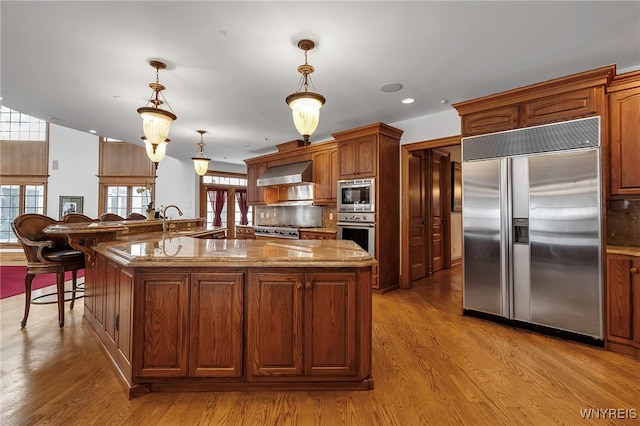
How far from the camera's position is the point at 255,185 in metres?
6.79

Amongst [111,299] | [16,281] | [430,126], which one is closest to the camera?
[111,299]

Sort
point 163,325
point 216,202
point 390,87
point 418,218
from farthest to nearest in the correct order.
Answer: point 216,202, point 418,218, point 390,87, point 163,325

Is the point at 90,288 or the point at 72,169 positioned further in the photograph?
the point at 72,169

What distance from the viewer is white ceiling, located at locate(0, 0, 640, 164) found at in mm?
2098

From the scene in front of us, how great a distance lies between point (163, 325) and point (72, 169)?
8826 mm

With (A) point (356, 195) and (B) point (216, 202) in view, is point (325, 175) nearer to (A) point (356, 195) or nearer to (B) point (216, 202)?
(A) point (356, 195)

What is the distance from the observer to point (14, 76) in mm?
3133

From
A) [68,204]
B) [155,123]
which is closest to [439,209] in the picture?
[155,123]

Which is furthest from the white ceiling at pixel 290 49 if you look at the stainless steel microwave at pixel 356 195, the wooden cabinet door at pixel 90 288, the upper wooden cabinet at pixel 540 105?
the wooden cabinet door at pixel 90 288

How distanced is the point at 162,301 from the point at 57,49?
254cm

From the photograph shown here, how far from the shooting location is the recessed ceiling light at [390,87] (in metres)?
3.31

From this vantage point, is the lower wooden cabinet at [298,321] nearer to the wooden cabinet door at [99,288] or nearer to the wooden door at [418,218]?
the wooden cabinet door at [99,288]

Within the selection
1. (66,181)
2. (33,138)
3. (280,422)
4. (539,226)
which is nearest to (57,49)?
(280,422)

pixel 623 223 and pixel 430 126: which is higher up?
pixel 430 126
